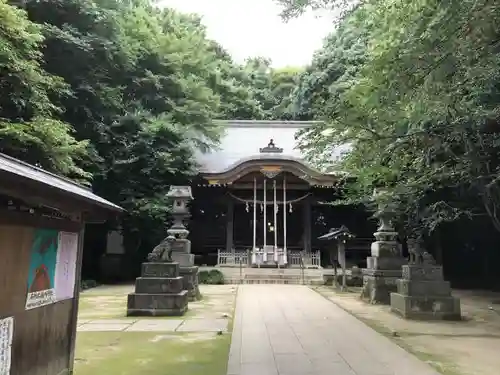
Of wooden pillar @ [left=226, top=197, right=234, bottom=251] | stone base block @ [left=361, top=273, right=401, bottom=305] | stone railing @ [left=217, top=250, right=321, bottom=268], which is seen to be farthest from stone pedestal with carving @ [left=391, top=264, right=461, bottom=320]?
wooden pillar @ [left=226, top=197, right=234, bottom=251]

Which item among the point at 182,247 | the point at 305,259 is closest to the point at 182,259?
the point at 182,247

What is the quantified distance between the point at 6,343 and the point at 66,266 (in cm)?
110

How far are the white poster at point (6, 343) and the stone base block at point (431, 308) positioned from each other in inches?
287

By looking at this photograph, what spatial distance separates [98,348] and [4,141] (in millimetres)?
6158

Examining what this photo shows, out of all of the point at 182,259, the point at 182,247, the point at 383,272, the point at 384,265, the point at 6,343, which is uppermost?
the point at 182,247

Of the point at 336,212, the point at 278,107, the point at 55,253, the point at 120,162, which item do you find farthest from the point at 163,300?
the point at 278,107

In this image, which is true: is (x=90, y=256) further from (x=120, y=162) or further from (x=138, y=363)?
(x=138, y=363)

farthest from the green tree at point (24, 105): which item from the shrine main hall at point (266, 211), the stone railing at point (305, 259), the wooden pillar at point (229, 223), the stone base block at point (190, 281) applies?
the stone railing at point (305, 259)

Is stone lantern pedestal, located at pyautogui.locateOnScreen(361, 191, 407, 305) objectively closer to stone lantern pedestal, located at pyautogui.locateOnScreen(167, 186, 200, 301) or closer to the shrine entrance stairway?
stone lantern pedestal, located at pyautogui.locateOnScreen(167, 186, 200, 301)

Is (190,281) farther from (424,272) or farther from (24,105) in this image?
(24,105)

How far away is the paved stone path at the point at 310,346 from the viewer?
465cm

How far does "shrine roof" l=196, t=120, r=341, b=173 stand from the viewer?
2253 cm

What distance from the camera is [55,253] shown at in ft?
12.3

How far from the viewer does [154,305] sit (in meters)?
8.48
